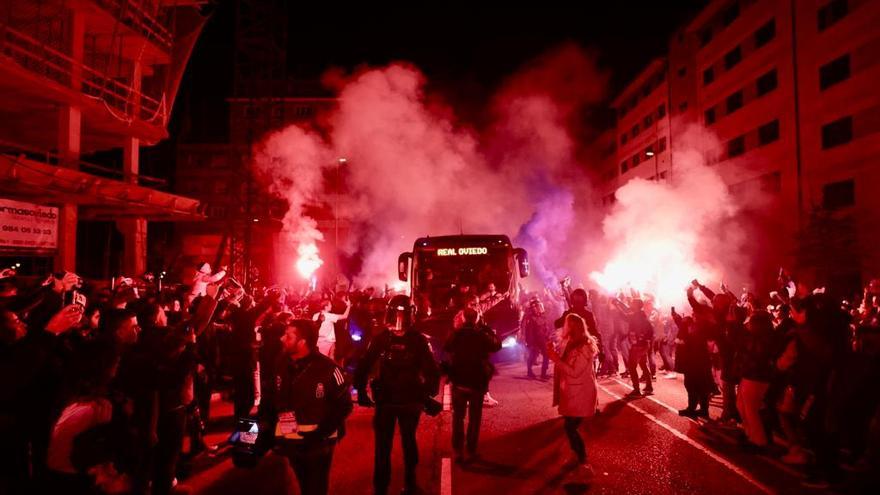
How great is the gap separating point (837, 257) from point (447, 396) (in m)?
20.4

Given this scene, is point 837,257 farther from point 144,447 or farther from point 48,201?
point 48,201

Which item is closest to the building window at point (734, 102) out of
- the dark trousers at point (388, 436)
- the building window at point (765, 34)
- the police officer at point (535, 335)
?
the building window at point (765, 34)

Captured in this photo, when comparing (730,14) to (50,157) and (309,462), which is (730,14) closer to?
(50,157)

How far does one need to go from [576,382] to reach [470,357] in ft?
4.00

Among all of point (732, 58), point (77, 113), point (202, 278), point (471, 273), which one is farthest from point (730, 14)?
point (202, 278)

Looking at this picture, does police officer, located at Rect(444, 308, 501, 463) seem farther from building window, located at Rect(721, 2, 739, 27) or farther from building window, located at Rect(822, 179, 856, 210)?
building window, located at Rect(721, 2, 739, 27)

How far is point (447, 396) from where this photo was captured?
33.0 feet

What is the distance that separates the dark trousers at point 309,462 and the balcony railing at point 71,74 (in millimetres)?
15137

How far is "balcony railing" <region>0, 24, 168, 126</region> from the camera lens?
14.8 meters

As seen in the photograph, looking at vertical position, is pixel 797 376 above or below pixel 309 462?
above

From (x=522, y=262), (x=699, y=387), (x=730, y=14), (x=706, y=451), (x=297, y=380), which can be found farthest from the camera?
(x=730, y=14)

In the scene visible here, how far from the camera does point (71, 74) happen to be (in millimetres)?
16375

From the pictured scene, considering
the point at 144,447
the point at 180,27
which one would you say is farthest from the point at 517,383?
the point at 180,27

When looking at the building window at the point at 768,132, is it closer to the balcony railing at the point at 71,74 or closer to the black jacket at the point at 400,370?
the balcony railing at the point at 71,74
